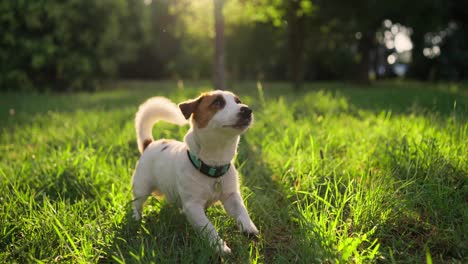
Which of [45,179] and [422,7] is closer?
[45,179]

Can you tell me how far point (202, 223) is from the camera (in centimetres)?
267

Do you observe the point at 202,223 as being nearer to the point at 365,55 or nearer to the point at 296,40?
the point at 296,40

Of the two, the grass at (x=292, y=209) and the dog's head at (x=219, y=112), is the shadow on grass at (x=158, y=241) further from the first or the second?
the dog's head at (x=219, y=112)

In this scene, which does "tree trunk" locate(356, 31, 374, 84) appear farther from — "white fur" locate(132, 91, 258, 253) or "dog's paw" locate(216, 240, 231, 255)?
"dog's paw" locate(216, 240, 231, 255)

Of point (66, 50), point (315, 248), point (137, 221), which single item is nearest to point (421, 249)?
point (315, 248)

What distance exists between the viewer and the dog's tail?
11.0ft

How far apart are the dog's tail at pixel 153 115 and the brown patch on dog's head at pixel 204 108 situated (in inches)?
11.2

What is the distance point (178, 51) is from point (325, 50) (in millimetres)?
9818

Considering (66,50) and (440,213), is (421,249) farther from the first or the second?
(66,50)

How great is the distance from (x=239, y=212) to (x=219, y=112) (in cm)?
68

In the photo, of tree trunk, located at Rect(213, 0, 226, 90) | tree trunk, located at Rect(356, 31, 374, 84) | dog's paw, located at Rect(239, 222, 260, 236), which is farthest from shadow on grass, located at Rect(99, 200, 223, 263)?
tree trunk, located at Rect(356, 31, 374, 84)

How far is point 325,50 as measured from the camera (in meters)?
25.1

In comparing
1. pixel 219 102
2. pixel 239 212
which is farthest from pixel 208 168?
pixel 219 102

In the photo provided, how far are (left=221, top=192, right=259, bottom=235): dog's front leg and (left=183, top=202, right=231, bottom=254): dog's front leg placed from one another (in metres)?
0.20
